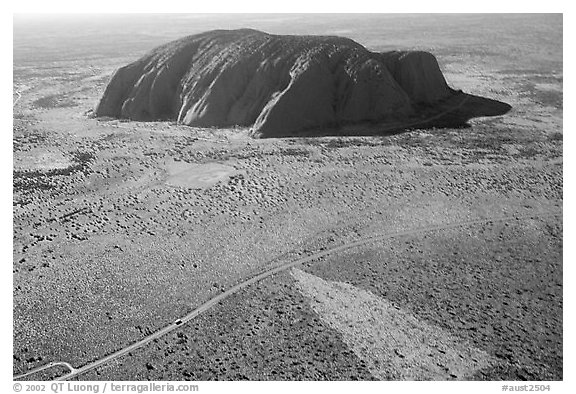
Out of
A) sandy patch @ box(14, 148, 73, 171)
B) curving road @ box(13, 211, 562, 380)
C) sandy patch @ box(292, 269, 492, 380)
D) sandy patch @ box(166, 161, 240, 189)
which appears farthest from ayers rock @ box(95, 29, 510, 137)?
sandy patch @ box(292, 269, 492, 380)

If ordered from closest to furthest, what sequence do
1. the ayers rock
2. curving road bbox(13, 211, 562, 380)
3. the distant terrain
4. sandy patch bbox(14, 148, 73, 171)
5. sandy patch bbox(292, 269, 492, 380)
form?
1. sandy patch bbox(292, 269, 492, 380)
2. curving road bbox(13, 211, 562, 380)
3. the distant terrain
4. sandy patch bbox(14, 148, 73, 171)
5. the ayers rock

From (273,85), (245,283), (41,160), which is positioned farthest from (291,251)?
(273,85)

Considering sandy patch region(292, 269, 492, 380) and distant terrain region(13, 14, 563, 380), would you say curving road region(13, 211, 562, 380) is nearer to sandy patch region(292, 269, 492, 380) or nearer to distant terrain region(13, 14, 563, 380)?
distant terrain region(13, 14, 563, 380)

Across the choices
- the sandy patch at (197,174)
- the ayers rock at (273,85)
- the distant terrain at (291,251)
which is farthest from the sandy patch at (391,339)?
the ayers rock at (273,85)

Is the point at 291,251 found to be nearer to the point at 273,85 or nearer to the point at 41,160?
the point at 41,160
